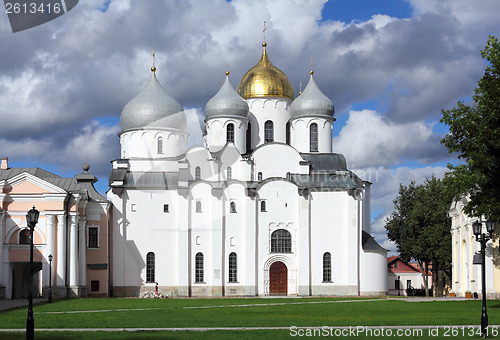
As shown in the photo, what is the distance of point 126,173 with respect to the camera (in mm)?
60312

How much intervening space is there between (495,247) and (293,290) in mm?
15484

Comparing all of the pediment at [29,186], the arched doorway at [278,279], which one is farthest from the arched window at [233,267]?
the pediment at [29,186]

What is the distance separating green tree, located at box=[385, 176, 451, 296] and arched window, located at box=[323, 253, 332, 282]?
11497 millimetres

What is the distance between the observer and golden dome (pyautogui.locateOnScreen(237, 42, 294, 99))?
213ft

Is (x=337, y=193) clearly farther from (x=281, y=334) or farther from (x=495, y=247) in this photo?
(x=281, y=334)

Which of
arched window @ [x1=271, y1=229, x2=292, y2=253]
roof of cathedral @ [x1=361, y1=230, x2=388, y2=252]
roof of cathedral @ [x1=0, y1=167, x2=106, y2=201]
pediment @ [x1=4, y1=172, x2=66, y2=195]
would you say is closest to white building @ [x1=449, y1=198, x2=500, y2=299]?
roof of cathedral @ [x1=361, y1=230, x2=388, y2=252]

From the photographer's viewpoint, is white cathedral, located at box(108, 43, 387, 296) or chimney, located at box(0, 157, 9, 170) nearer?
white cathedral, located at box(108, 43, 387, 296)

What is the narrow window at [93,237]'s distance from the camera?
57531 millimetres

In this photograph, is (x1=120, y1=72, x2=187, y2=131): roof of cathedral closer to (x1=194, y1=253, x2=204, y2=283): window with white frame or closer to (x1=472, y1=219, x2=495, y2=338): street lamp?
(x1=194, y1=253, x2=204, y2=283): window with white frame

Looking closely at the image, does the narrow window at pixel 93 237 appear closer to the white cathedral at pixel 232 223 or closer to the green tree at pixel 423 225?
the white cathedral at pixel 232 223

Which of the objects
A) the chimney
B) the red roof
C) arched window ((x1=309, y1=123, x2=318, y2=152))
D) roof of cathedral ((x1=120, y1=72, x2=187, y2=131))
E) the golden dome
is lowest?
the red roof

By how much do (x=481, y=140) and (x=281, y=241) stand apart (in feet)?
83.2

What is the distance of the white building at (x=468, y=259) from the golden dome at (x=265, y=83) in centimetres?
1638

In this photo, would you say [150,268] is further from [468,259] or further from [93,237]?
[468,259]
